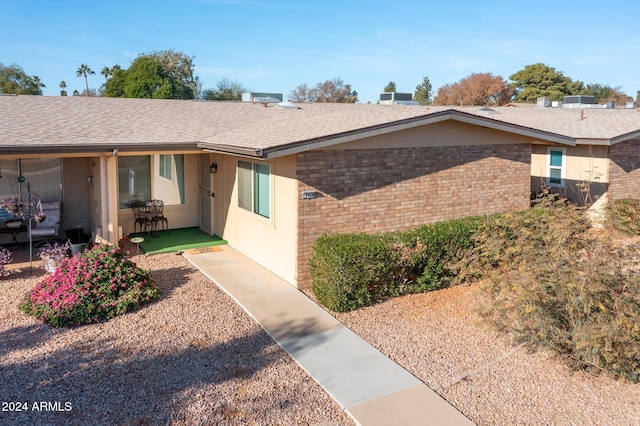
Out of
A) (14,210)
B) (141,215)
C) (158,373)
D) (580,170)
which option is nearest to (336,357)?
(158,373)

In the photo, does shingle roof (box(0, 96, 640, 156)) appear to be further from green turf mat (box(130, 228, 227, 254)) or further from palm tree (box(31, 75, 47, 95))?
palm tree (box(31, 75, 47, 95))

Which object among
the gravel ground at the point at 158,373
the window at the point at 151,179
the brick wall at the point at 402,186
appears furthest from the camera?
the window at the point at 151,179

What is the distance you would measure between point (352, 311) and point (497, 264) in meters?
3.53

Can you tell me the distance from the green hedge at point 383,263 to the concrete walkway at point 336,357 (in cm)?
55

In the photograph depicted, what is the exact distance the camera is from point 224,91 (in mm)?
68688

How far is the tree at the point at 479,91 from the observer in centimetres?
6962

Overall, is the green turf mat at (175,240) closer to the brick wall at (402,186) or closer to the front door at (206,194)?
the front door at (206,194)

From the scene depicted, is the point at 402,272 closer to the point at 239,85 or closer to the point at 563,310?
the point at 563,310

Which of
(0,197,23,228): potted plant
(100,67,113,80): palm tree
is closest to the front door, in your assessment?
(0,197,23,228): potted plant

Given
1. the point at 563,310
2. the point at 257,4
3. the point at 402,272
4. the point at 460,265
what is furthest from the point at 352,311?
the point at 257,4

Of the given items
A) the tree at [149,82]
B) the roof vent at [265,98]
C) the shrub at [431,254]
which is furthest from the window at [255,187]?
the tree at [149,82]

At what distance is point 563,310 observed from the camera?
691 cm

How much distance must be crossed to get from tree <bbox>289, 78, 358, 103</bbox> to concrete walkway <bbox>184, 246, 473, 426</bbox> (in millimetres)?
64545

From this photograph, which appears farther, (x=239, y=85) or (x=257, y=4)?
(x=239, y=85)
